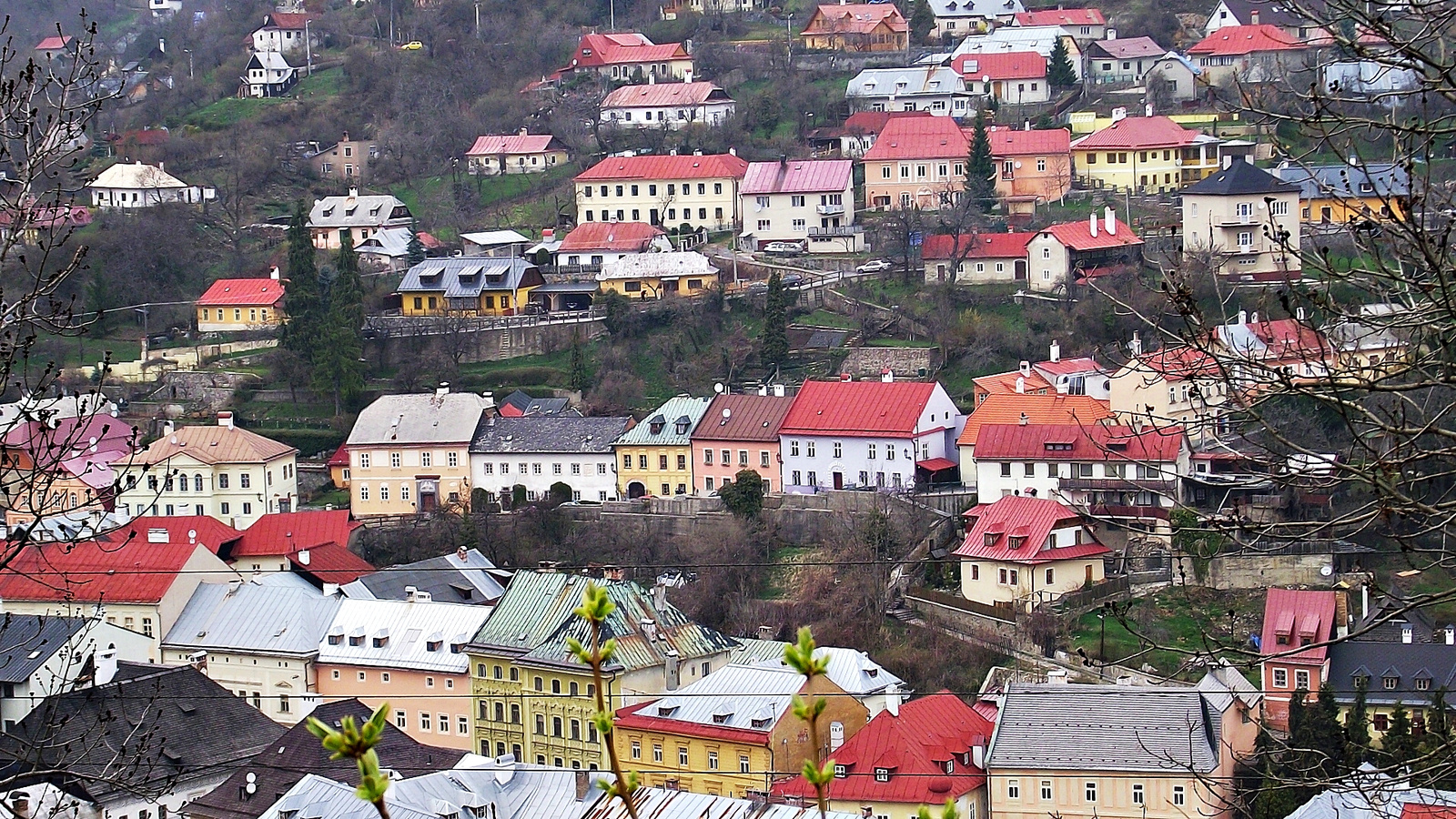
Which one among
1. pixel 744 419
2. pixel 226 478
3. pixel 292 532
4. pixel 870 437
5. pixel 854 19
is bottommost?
pixel 226 478

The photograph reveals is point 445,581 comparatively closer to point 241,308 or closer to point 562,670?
point 562,670

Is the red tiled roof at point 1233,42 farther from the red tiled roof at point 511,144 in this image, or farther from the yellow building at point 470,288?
the yellow building at point 470,288

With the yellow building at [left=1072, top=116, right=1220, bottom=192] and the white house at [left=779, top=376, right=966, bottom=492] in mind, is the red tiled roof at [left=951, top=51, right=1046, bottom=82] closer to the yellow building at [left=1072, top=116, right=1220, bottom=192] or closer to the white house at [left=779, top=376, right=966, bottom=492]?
the yellow building at [left=1072, top=116, right=1220, bottom=192]

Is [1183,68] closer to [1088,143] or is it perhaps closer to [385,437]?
[1088,143]

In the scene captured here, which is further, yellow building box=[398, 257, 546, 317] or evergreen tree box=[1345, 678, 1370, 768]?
yellow building box=[398, 257, 546, 317]

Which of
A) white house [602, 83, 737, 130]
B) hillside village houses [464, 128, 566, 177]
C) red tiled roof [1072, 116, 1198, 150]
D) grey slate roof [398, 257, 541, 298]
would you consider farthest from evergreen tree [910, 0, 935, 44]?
grey slate roof [398, 257, 541, 298]

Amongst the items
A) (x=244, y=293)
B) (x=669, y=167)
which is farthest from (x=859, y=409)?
(x=244, y=293)

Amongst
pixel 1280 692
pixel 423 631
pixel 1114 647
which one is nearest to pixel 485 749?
pixel 423 631
